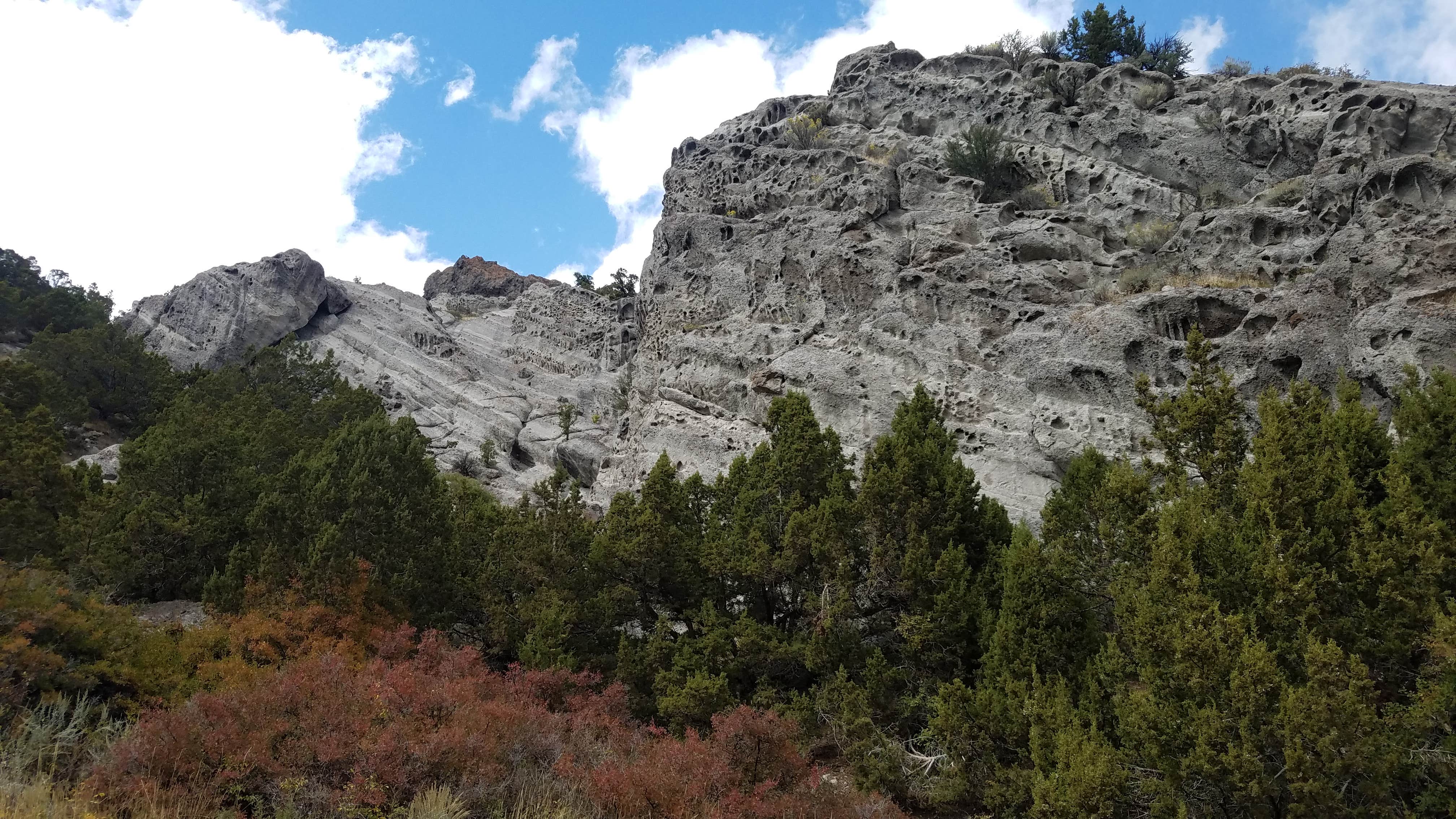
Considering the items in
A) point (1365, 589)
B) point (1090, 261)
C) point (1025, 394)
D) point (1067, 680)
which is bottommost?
point (1067, 680)

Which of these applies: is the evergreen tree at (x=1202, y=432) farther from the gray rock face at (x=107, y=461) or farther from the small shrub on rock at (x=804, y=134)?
the gray rock face at (x=107, y=461)

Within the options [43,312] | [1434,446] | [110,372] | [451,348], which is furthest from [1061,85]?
[43,312]

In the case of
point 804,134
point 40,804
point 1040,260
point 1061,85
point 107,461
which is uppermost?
point 1061,85

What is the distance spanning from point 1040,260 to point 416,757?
22.9 m

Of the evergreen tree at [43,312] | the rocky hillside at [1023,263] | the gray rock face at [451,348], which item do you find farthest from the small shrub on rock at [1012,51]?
the evergreen tree at [43,312]

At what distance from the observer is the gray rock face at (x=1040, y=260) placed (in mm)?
21078

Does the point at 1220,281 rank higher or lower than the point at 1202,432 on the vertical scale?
higher

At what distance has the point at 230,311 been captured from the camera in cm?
4850

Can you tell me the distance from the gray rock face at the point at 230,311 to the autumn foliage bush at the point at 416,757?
132 feet

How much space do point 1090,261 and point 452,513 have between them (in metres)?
21.0

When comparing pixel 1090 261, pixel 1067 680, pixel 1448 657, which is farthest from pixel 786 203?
pixel 1448 657

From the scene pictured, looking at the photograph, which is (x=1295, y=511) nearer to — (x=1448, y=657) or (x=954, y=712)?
(x=1448, y=657)

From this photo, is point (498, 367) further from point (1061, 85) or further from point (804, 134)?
point (1061, 85)

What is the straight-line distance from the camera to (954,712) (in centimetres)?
1452
